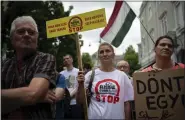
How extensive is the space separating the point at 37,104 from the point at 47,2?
20.2 m

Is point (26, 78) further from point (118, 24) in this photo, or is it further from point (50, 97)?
point (118, 24)

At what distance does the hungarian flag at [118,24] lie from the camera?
4.91m

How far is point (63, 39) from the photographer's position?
2288cm

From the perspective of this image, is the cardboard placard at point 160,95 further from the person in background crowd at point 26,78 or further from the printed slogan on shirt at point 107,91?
the person in background crowd at point 26,78

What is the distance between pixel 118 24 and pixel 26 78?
340cm

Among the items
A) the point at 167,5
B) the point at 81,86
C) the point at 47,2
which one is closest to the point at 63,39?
the point at 47,2

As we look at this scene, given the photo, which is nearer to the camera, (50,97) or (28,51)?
(50,97)

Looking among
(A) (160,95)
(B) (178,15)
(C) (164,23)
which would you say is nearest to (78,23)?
(A) (160,95)

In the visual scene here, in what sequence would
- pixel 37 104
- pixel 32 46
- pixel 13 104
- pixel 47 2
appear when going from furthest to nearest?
pixel 47 2 < pixel 32 46 < pixel 37 104 < pixel 13 104

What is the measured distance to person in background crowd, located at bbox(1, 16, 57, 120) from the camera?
1.87 meters

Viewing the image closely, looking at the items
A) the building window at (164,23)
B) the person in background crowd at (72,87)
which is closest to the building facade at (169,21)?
the building window at (164,23)

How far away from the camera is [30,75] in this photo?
201 cm

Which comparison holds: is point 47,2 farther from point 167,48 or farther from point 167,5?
point 167,48

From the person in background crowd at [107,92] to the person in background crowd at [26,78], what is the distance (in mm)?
1406
